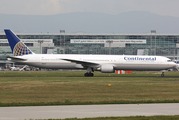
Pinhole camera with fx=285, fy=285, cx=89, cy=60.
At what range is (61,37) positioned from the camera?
136500 millimetres

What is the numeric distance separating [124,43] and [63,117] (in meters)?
114

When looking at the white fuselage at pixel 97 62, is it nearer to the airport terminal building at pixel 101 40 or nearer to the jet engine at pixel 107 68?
A: the jet engine at pixel 107 68

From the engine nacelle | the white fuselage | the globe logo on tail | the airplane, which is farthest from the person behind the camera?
the globe logo on tail

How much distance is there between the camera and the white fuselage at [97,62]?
49.3 m

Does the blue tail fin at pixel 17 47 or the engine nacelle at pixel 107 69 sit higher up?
the blue tail fin at pixel 17 47

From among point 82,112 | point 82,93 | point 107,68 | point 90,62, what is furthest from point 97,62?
point 82,112

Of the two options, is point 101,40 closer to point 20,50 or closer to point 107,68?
point 20,50

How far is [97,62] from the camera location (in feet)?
163

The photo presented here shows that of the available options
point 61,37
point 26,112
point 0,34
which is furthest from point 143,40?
point 26,112

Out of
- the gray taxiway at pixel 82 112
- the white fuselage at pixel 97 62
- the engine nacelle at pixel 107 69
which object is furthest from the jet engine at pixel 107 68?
the gray taxiway at pixel 82 112

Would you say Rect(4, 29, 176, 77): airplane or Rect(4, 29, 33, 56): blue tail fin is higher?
Rect(4, 29, 33, 56): blue tail fin

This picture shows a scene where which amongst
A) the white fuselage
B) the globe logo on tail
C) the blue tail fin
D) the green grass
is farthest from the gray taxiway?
the blue tail fin

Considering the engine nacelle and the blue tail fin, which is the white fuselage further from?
the engine nacelle

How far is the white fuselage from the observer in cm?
4931
